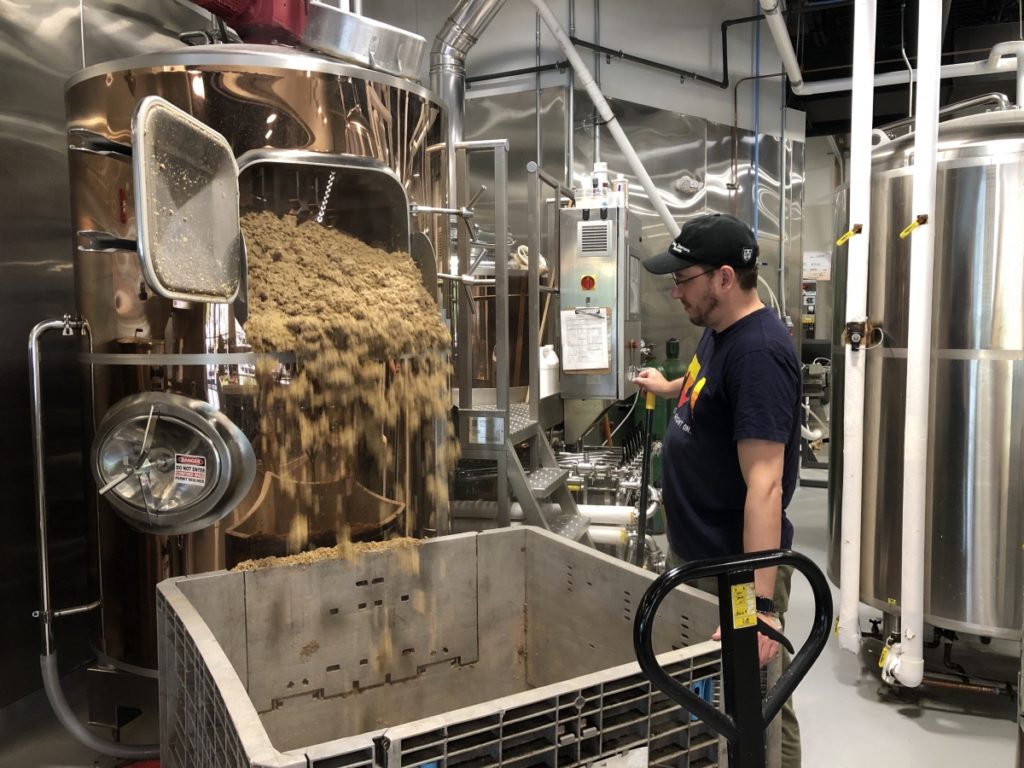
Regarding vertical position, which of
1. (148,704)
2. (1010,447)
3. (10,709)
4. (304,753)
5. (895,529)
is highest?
(1010,447)

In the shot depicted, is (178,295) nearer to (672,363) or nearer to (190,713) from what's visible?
(190,713)

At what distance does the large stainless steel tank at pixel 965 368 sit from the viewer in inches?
89.3

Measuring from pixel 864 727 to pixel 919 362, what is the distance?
1.22 metres

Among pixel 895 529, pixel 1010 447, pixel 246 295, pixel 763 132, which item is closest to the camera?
pixel 246 295

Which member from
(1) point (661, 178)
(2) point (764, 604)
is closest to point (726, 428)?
(2) point (764, 604)

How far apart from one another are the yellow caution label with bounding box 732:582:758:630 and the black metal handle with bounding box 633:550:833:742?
0.03 m

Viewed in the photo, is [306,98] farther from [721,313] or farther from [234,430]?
[721,313]

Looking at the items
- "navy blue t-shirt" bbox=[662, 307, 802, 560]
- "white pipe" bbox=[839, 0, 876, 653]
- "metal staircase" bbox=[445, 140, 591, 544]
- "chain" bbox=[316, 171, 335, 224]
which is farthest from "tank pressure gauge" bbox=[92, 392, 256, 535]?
"white pipe" bbox=[839, 0, 876, 653]

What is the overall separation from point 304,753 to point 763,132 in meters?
5.53

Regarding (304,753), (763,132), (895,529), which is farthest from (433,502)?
(763,132)

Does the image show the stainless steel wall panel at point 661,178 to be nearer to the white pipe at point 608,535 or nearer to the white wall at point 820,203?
the white wall at point 820,203

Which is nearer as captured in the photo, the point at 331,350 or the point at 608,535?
the point at 331,350

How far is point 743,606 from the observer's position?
0.91 m

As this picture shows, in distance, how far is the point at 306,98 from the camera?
5.84 feet
